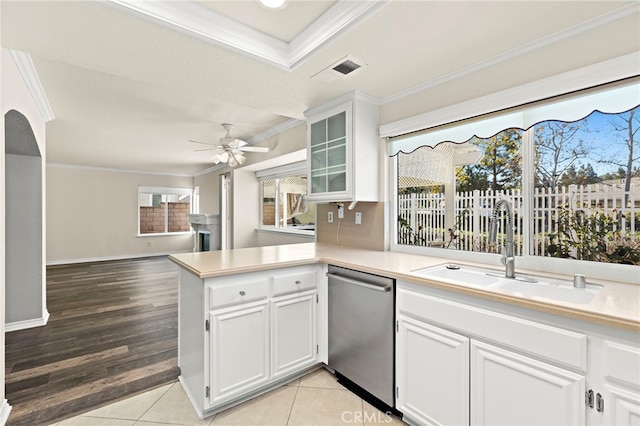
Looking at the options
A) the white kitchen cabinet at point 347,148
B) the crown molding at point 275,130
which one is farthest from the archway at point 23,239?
the white kitchen cabinet at point 347,148

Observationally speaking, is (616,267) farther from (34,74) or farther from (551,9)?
(34,74)

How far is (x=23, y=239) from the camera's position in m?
3.19

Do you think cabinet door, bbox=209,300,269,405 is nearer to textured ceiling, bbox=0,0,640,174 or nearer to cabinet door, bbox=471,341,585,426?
cabinet door, bbox=471,341,585,426

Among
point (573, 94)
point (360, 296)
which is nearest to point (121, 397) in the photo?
point (360, 296)

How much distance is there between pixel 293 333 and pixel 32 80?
293 cm

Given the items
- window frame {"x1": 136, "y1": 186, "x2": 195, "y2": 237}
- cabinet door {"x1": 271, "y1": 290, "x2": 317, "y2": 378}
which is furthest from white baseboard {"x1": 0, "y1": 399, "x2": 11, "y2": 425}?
window frame {"x1": 136, "y1": 186, "x2": 195, "y2": 237}

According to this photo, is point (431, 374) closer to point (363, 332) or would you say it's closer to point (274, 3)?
point (363, 332)

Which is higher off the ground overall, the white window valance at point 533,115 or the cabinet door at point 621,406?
the white window valance at point 533,115

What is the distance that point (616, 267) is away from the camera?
4.95 feet

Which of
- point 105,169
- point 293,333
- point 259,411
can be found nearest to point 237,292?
point 293,333

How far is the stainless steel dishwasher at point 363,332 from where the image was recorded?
1.81 metres

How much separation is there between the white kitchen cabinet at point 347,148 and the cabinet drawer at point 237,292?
3.29ft

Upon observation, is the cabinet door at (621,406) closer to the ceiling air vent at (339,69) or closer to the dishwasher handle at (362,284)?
the dishwasher handle at (362,284)

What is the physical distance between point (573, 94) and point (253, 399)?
2.62 meters
